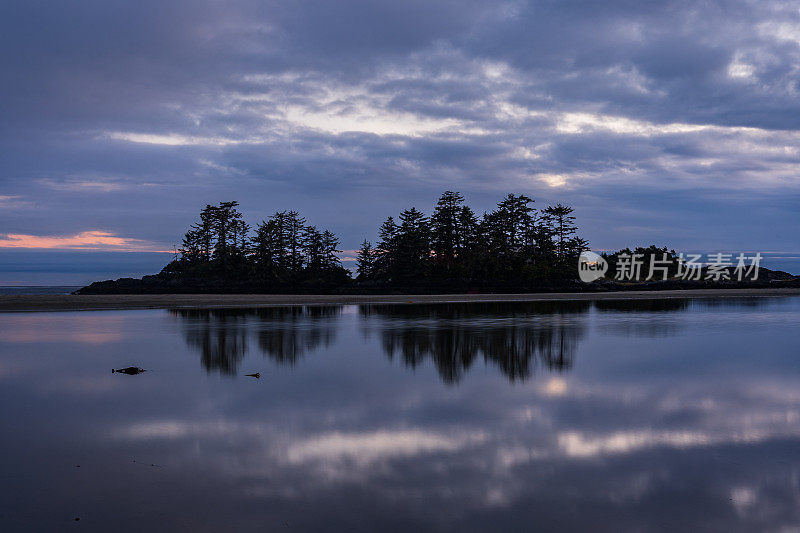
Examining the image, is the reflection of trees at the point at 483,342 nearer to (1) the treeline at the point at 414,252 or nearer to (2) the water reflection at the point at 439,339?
(2) the water reflection at the point at 439,339

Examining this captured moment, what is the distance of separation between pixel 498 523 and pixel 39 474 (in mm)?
5442

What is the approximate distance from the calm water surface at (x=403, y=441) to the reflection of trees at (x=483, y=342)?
0.21m

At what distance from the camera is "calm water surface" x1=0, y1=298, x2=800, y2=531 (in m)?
5.54

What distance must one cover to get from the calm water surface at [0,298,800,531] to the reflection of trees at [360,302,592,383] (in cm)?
21

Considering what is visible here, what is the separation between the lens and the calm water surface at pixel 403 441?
18.2ft

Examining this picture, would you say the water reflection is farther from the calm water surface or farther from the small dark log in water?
the small dark log in water

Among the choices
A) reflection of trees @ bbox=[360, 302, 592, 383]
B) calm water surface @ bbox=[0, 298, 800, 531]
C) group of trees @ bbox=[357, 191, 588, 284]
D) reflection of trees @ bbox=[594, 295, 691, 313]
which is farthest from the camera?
group of trees @ bbox=[357, 191, 588, 284]

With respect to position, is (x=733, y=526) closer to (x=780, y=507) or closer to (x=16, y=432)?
(x=780, y=507)

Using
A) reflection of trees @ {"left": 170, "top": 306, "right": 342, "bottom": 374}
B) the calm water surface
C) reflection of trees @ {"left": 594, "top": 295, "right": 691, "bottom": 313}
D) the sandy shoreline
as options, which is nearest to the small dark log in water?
the calm water surface

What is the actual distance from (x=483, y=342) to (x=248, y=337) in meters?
9.28

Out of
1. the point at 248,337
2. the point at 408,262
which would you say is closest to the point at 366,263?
the point at 408,262

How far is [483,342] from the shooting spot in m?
19.7

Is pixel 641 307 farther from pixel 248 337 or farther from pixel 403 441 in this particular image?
pixel 403 441

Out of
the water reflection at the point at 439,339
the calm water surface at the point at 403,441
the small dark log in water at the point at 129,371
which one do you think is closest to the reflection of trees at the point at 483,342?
the water reflection at the point at 439,339
